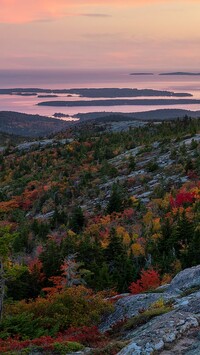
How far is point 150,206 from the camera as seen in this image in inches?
1813

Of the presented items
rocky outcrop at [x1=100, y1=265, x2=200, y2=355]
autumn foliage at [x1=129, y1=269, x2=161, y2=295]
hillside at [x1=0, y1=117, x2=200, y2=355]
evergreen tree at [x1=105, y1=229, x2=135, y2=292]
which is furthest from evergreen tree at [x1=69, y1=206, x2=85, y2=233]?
rocky outcrop at [x1=100, y1=265, x2=200, y2=355]

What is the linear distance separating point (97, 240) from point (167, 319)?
20.5 meters

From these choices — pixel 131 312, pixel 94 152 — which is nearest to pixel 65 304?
pixel 131 312

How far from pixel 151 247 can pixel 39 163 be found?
6019 cm

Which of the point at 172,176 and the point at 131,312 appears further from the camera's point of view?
the point at 172,176

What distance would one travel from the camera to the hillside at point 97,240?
1838 centimetres

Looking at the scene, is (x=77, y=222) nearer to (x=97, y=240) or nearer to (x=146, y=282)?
(x=97, y=240)

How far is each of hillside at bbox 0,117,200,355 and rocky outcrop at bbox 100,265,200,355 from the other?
2.7 inches

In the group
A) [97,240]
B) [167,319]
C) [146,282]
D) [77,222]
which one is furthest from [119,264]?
[167,319]

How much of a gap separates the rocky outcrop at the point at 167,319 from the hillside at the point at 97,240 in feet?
0.22

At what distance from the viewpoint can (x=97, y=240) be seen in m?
33.8

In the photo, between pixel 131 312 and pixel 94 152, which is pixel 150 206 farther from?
pixel 94 152

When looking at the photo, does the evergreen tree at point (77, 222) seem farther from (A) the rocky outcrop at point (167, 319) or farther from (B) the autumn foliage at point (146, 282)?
(A) the rocky outcrop at point (167, 319)

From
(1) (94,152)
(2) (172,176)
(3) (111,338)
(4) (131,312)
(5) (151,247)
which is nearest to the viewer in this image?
(3) (111,338)
